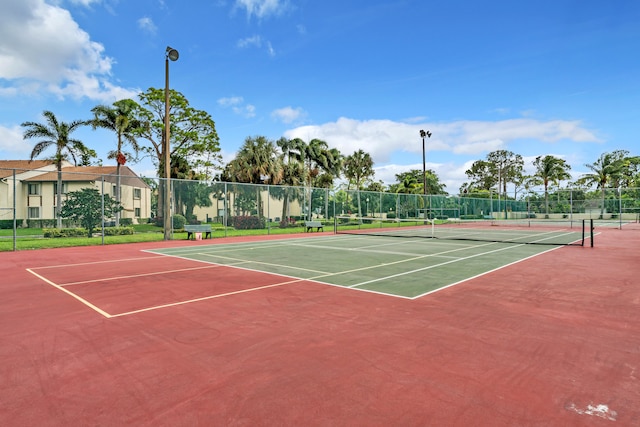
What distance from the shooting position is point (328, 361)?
357 cm

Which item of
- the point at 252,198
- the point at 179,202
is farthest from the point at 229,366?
the point at 252,198

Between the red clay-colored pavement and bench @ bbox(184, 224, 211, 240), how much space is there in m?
12.1

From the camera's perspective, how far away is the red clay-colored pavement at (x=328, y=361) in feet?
8.81

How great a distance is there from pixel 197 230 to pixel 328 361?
52.6 ft

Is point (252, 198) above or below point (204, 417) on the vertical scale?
above

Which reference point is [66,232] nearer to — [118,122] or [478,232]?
[118,122]

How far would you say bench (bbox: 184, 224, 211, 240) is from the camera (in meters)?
18.2

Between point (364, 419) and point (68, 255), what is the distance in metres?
13.1

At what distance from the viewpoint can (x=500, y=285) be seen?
7020 millimetres

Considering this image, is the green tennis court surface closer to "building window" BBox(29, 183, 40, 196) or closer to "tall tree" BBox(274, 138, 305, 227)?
"tall tree" BBox(274, 138, 305, 227)

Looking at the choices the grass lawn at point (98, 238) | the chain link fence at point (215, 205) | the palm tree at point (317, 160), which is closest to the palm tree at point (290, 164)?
the palm tree at point (317, 160)

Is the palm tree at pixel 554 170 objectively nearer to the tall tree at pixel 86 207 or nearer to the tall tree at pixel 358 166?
the tall tree at pixel 358 166

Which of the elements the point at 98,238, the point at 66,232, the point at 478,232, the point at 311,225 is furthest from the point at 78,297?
the point at 478,232

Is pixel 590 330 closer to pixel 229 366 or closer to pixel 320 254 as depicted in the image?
pixel 229 366
